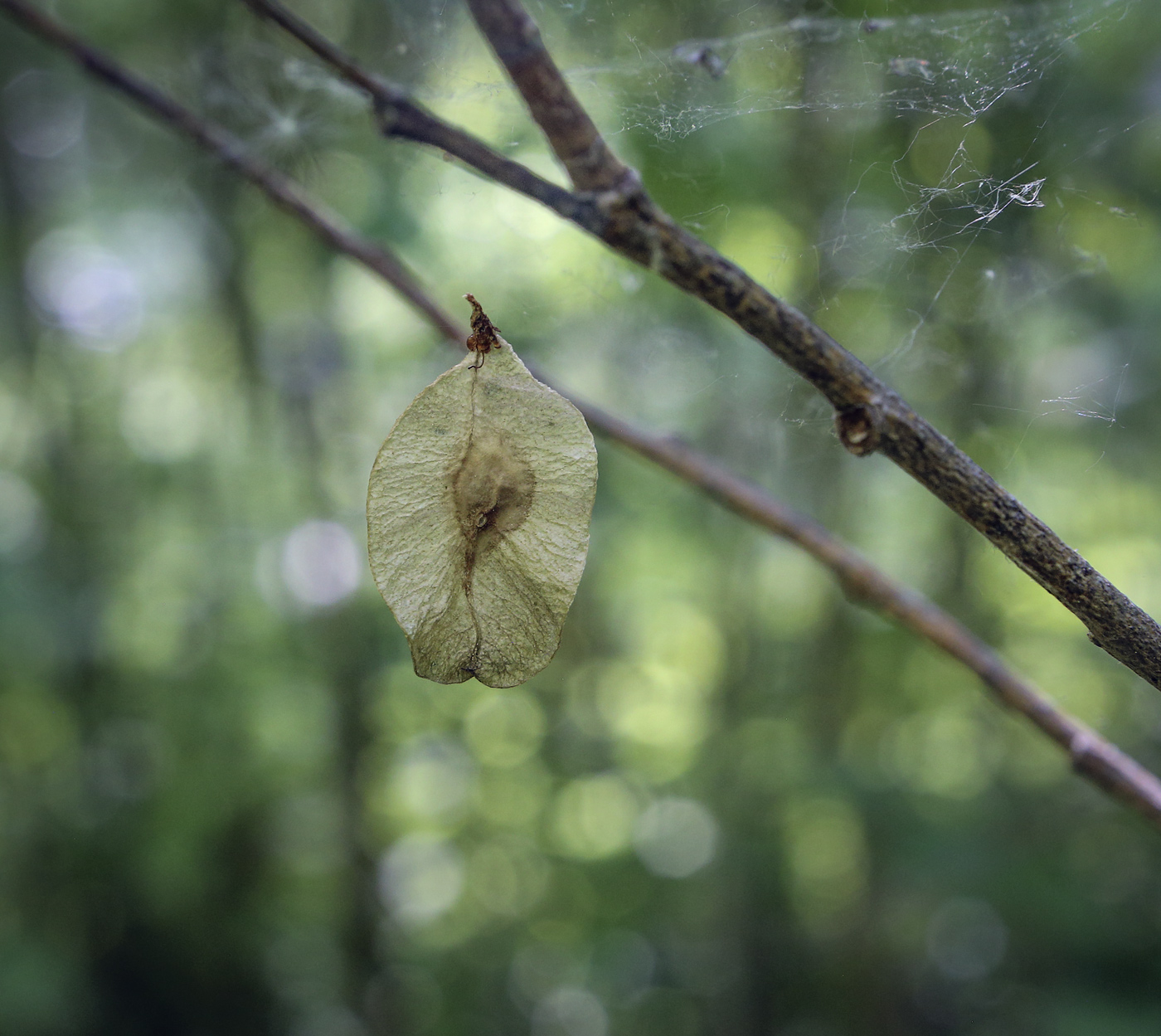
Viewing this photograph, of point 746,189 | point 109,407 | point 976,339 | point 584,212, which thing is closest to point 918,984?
point 976,339

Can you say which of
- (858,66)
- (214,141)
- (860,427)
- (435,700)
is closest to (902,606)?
(860,427)

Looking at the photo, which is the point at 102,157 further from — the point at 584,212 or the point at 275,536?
the point at 584,212

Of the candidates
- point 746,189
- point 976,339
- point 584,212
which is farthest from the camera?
point 746,189

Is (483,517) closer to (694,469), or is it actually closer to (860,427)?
(860,427)

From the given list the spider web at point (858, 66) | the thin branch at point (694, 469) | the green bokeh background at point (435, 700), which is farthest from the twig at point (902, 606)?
the green bokeh background at point (435, 700)

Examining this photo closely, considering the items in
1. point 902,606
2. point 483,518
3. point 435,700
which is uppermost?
point 435,700

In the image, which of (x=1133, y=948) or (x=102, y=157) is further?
(x=102, y=157)
